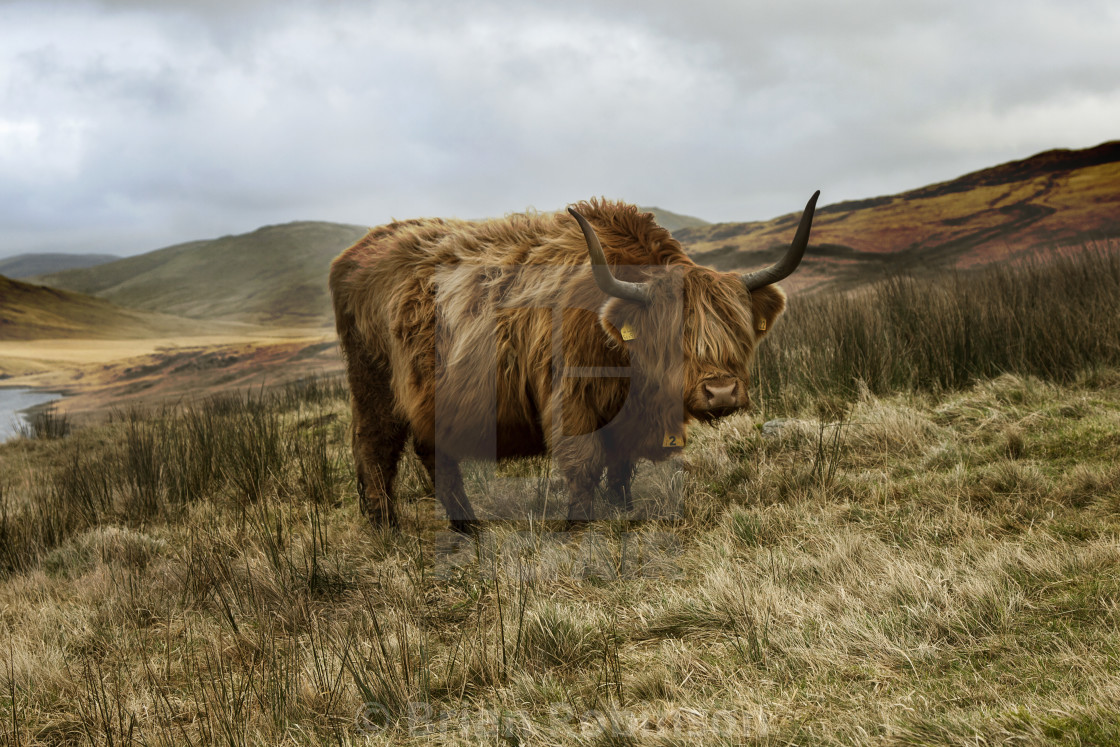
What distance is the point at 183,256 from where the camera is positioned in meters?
92.2

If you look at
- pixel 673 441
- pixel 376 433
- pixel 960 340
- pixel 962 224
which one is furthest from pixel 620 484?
pixel 962 224

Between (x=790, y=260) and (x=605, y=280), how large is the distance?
994 mm

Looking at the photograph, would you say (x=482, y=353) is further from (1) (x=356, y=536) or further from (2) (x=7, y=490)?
(2) (x=7, y=490)

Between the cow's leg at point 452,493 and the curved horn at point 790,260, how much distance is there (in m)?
2.11

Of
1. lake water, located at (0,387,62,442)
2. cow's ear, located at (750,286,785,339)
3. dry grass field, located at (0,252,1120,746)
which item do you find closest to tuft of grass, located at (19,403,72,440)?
lake water, located at (0,387,62,442)

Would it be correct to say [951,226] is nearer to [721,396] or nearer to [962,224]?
[962,224]

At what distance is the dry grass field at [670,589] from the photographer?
1764 millimetres

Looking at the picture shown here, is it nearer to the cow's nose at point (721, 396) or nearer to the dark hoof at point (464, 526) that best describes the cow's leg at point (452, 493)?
the dark hoof at point (464, 526)

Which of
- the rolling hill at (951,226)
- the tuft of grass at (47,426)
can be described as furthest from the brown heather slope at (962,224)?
the tuft of grass at (47,426)

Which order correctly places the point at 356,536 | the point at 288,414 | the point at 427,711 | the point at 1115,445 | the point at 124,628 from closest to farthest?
the point at 427,711, the point at 124,628, the point at 1115,445, the point at 356,536, the point at 288,414

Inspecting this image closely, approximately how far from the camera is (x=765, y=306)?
11.6 ft

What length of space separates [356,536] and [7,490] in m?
4.90

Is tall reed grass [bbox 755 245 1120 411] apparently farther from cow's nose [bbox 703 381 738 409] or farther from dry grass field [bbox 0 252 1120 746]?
cow's nose [bbox 703 381 738 409]

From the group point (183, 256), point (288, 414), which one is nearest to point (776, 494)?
point (288, 414)
